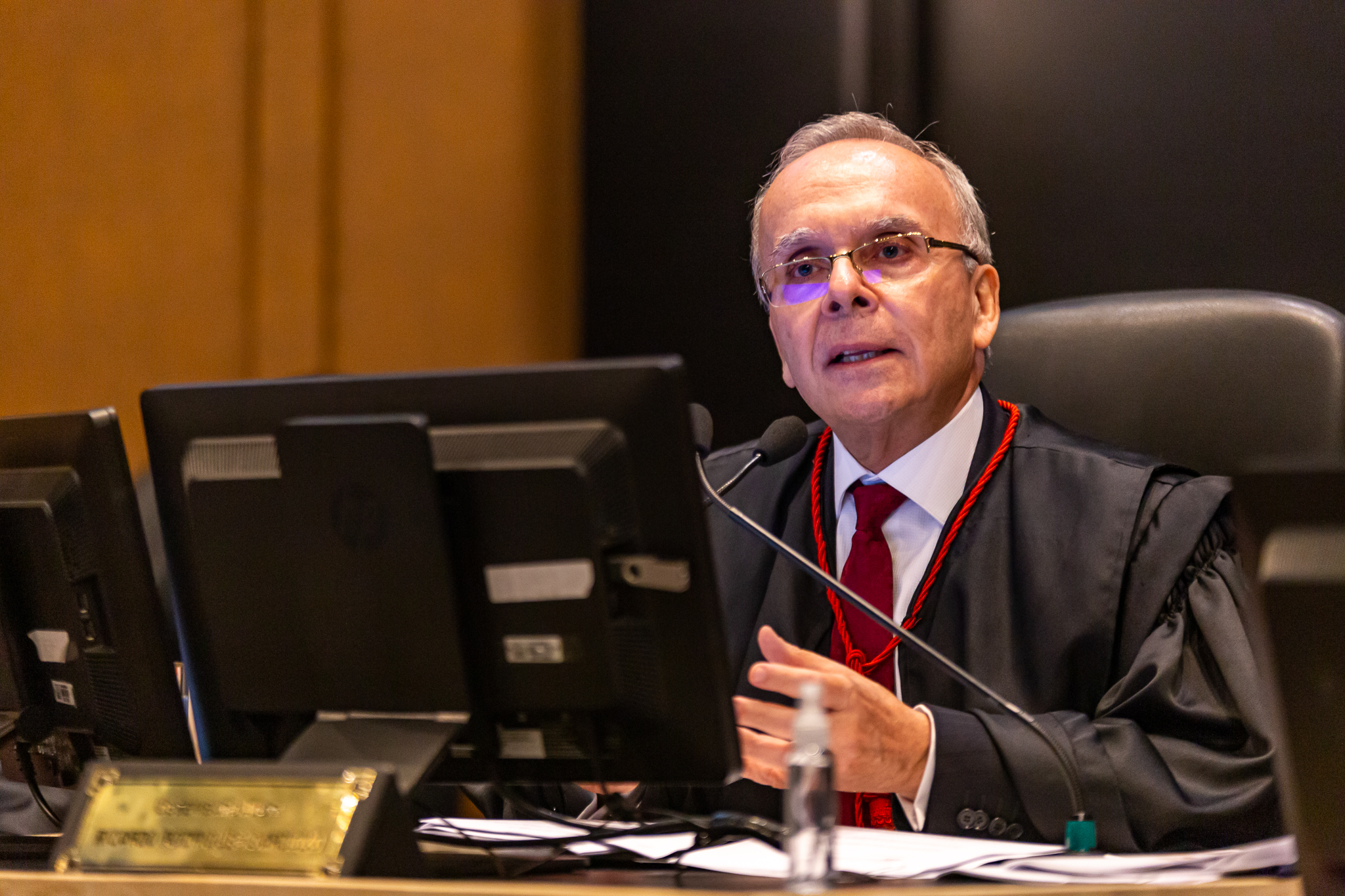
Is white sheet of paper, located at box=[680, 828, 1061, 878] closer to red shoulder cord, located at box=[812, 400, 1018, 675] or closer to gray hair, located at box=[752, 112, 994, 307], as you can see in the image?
red shoulder cord, located at box=[812, 400, 1018, 675]

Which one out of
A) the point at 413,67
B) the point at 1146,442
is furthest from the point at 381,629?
the point at 413,67

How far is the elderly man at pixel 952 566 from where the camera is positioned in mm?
1347

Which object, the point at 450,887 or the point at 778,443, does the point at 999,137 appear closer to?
the point at 778,443

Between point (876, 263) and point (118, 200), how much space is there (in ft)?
5.24

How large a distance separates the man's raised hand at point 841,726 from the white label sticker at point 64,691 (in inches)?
25.5

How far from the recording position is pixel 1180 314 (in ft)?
6.31

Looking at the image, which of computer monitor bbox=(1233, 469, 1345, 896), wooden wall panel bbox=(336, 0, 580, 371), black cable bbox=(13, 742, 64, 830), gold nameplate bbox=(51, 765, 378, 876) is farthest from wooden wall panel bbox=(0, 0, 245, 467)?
computer monitor bbox=(1233, 469, 1345, 896)

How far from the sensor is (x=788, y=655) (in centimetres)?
114

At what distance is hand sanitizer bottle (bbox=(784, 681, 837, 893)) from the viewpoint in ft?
2.90

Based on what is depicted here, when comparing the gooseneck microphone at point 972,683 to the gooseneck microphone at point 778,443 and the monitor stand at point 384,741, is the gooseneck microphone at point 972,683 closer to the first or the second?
the gooseneck microphone at point 778,443

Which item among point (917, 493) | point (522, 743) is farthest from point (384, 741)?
point (917, 493)

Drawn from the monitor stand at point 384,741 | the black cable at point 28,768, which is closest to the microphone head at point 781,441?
the monitor stand at point 384,741

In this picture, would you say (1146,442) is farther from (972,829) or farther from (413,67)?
(413,67)

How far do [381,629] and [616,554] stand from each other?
205 millimetres
